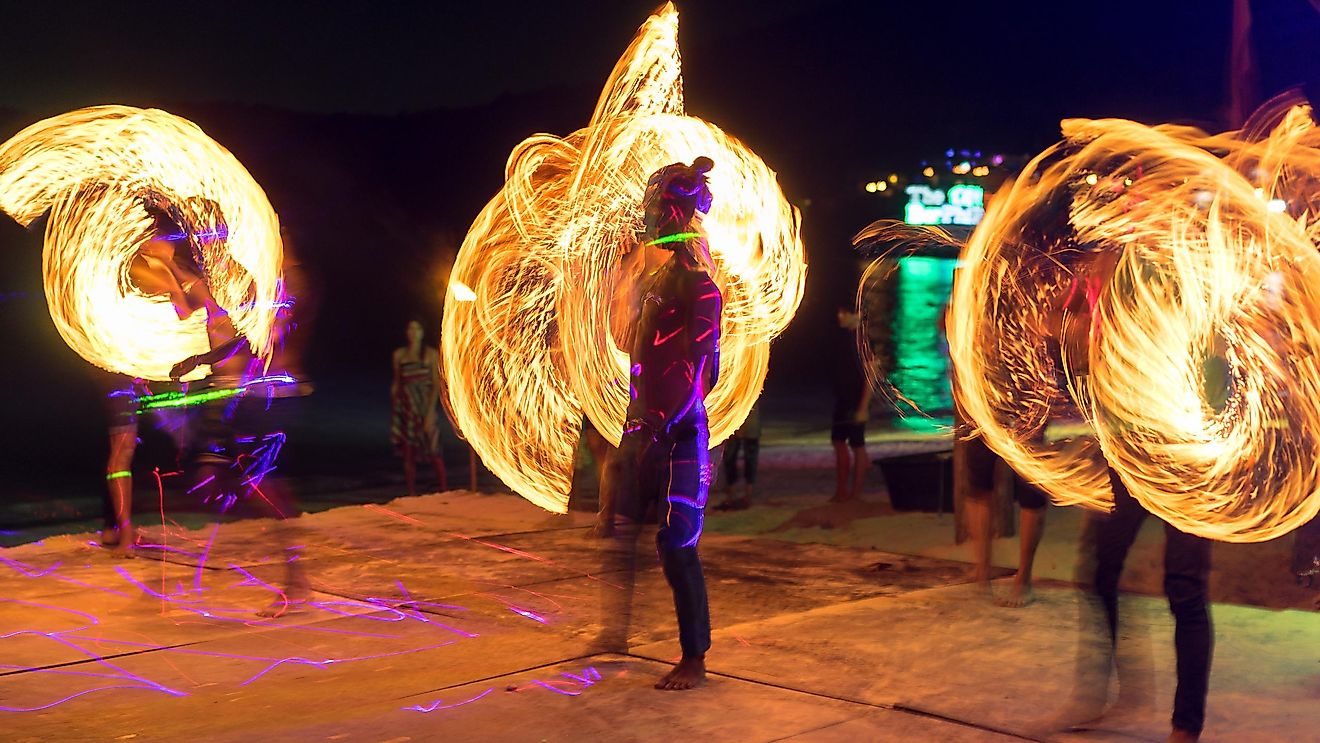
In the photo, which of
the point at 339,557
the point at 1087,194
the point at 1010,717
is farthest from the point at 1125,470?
the point at 339,557

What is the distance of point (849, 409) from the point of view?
12289mm

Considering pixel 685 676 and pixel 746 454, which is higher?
A: pixel 746 454

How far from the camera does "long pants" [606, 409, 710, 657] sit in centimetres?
548

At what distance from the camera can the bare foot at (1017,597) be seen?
735cm

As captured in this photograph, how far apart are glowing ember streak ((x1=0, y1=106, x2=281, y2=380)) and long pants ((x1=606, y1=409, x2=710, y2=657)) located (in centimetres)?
422

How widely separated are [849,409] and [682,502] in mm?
7017

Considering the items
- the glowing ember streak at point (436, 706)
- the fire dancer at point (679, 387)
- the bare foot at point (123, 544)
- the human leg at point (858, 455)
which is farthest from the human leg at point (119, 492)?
the human leg at point (858, 455)

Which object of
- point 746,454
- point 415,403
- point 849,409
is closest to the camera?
point 849,409

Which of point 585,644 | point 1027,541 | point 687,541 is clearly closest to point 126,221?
point 585,644

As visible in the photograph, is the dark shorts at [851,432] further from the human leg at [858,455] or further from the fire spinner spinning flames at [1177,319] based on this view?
the fire spinner spinning flames at [1177,319]

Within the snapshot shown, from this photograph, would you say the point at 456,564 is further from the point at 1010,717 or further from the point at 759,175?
the point at 1010,717

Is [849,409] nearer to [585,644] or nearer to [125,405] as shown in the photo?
[585,644]

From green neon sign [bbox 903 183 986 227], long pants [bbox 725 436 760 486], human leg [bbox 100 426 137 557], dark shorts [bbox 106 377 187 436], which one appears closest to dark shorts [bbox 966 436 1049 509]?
long pants [bbox 725 436 760 486]

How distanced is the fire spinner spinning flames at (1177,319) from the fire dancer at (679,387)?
1465 mm
